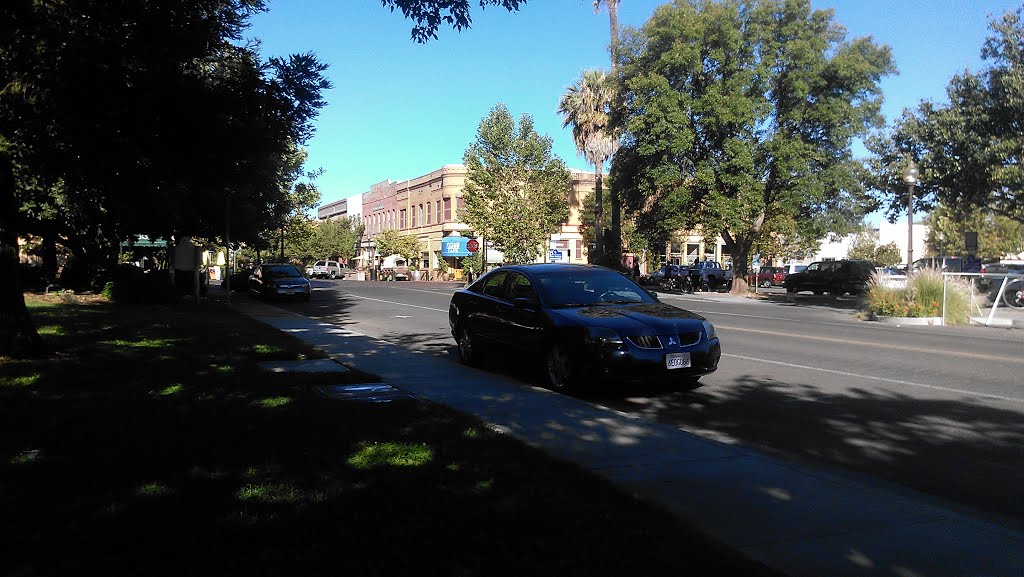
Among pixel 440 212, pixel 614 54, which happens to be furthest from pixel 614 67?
pixel 440 212

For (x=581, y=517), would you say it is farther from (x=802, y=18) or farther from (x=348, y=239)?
(x=348, y=239)

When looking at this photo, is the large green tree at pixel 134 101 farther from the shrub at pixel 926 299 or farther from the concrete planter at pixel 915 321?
the shrub at pixel 926 299

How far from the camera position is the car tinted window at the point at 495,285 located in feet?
34.8

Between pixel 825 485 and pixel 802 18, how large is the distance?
116 ft

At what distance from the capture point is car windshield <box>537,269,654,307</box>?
31.1 ft

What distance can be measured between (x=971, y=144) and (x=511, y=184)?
31277mm

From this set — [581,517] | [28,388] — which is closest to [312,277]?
[28,388]

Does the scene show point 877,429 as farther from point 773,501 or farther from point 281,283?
point 281,283

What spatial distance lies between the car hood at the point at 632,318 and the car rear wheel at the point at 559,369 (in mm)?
363

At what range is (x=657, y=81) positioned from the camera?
35.2 metres

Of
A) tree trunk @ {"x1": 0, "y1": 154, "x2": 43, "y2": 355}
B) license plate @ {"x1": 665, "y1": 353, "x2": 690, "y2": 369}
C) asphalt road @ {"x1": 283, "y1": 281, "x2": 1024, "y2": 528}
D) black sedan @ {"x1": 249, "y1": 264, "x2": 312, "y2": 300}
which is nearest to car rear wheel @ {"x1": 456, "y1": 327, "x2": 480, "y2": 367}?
asphalt road @ {"x1": 283, "y1": 281, "x2": 1024, "y2": 528}

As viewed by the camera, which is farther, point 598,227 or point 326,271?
point 326,271

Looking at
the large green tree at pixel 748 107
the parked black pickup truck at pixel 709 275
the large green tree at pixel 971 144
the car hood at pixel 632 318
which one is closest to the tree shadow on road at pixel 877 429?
the car hood at pixel 632 318

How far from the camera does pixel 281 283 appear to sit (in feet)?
94.3
